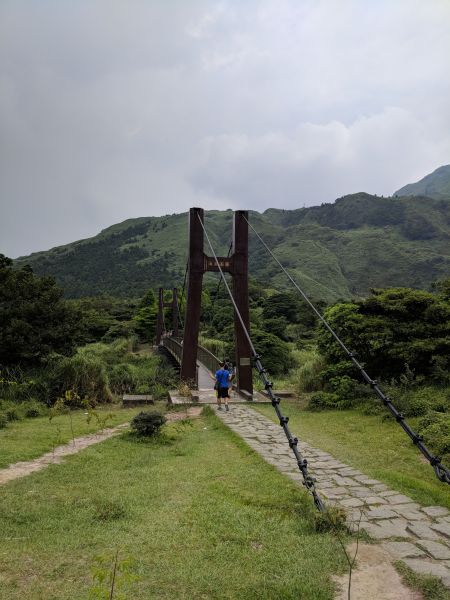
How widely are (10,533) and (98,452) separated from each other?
2.80 meters

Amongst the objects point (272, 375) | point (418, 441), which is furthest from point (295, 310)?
point (418, 441)

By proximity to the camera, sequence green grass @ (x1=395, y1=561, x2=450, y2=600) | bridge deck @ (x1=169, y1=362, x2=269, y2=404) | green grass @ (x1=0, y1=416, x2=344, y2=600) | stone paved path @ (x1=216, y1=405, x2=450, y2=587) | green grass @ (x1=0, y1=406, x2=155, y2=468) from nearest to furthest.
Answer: green grass @ (x1=395, y1=561, x2=450, y2=600) → green grass @ (x1=0, y1=416, x2=344, y2=600) → stone paved path @ (x1=216, y1=405, x2=450, y2=587) → green grass @ (x1=0, y1=406, x2=155, y2=468) → bridge deck @ (x1=169, y1=362, x2=269, y2=404)

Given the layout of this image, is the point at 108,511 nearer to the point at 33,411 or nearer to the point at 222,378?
the point at 222,378

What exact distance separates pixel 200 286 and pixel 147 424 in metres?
5.25

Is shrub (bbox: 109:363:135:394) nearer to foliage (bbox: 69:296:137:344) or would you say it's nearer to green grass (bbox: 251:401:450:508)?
green grass (bbox: 251:401:450:508)

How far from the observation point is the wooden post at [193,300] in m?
11.8

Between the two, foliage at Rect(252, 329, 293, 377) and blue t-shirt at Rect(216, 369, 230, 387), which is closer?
blue t-shirt at Rect(216, 369, 230, 387)

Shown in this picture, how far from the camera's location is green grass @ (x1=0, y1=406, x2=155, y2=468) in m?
5.93

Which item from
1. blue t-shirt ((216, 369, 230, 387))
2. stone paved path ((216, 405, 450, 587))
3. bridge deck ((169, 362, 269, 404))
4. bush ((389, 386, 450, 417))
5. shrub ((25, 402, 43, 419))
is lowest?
bridge deck ((169, 362, 269, 404))

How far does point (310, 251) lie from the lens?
277 feet

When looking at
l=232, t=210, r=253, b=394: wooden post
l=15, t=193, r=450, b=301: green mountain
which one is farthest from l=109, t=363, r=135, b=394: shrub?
l=15, t=193, r=450, b=301: green mountain

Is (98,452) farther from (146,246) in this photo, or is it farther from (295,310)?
(146,246)

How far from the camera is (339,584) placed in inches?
106

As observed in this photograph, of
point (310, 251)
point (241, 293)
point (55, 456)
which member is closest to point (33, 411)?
point (55, 456)
